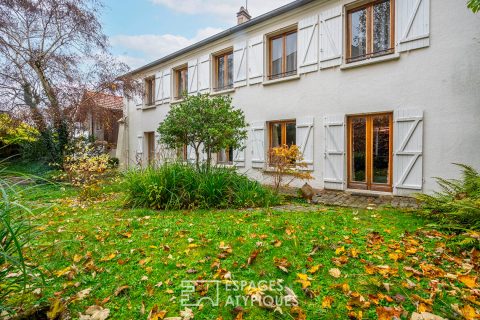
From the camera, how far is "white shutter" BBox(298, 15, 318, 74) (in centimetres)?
784

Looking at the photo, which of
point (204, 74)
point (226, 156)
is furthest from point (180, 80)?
point (226, 156)

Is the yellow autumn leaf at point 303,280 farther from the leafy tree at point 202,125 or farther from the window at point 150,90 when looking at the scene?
the window at point 150,90

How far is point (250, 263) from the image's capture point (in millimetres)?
2533

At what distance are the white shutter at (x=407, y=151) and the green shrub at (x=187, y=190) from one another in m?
3.29

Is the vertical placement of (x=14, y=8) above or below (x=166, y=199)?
above

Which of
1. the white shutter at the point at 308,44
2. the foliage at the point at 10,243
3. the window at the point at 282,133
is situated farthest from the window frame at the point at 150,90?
the foliage at the point at 10,243

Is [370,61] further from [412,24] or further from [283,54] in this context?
[283,54]

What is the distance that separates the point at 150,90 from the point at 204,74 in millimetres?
4754

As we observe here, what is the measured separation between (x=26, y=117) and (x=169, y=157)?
22.3 feet

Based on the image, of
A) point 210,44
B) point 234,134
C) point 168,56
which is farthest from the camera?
point 168,56

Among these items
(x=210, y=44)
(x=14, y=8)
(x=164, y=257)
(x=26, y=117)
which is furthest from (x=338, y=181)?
(x=14, y=8)

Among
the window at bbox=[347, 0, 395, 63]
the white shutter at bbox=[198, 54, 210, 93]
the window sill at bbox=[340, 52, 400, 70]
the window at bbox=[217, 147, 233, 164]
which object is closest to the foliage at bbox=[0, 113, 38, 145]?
the white shutter at bbox=[198, 54, 210, 93]

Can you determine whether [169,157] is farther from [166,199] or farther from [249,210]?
[249,210]

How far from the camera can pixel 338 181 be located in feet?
24.1
